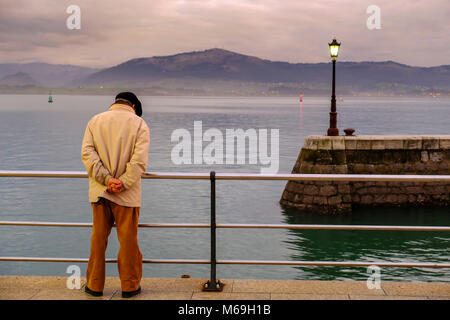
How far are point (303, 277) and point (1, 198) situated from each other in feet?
56.7

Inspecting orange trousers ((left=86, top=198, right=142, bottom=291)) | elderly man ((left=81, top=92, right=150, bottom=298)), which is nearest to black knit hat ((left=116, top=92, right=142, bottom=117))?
elderly man ((left=81, top=92, right=150, bottom=298))

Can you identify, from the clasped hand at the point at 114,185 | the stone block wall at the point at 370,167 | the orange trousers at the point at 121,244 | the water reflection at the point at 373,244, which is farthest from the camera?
the stone block wall at the point at 370,167

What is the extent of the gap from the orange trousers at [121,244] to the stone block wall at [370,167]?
13.1 m

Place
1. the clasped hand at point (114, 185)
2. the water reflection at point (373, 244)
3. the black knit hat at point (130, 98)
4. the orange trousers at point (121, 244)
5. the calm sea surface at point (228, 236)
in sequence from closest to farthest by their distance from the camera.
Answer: the clasped hand at point (114, 185) < the orange trousers at point (121, 244) < the black knit hat at point (130, 98) < the water reflection at point (373, 244) < the calm sea surface at point (228, 236)

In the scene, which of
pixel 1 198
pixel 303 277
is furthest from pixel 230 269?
pixel 1 198

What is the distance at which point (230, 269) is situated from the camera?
1396 cm

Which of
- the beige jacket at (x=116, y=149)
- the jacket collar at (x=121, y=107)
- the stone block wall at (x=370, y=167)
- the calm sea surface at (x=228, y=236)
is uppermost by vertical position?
the jacket collar at (x=121, y=107)

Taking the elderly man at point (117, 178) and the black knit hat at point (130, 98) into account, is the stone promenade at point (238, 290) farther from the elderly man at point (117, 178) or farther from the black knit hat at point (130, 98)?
the black knit hat at point (130, 98)

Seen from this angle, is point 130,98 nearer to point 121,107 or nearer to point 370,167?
point 121,107

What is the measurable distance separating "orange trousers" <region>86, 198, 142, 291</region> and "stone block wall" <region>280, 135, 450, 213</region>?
13135 millimetres

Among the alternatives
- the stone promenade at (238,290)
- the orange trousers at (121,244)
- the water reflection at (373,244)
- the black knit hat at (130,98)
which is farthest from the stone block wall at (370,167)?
the orange trousers at (121,244)

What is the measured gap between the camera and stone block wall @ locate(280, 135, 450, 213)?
17109 mm

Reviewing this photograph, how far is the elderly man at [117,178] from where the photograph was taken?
4.12m
